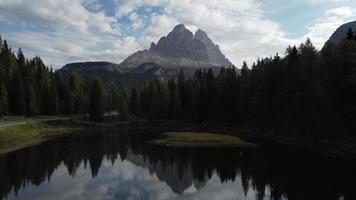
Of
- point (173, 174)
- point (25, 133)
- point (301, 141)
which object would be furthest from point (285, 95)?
point (25, 133)

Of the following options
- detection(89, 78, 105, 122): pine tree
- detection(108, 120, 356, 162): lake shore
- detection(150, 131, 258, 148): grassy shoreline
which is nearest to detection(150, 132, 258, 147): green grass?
detection(150, 131, 258, 148): grassy shoreline

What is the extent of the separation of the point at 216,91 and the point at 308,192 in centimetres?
9088

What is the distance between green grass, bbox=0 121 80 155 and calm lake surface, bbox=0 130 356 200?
528cm

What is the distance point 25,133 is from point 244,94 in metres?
62.3

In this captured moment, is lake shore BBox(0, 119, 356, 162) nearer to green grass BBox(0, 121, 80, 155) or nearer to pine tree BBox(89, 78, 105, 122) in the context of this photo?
green grass BBox(0, 121, 80, 155)

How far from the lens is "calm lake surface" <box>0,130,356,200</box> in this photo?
4481 centimetres

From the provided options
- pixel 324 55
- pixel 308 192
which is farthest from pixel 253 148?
pixel 308 192

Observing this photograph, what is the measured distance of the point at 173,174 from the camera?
189ft

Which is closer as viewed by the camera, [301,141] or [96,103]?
[301,141]

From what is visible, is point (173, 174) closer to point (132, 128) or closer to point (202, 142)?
point (202, 142)

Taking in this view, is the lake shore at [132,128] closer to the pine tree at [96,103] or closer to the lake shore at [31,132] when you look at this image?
the lake shore at [31,132]

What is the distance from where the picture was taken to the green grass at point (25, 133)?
79.4 m

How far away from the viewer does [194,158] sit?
227ft

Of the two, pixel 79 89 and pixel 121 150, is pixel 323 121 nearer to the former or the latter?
pixel 121 150
